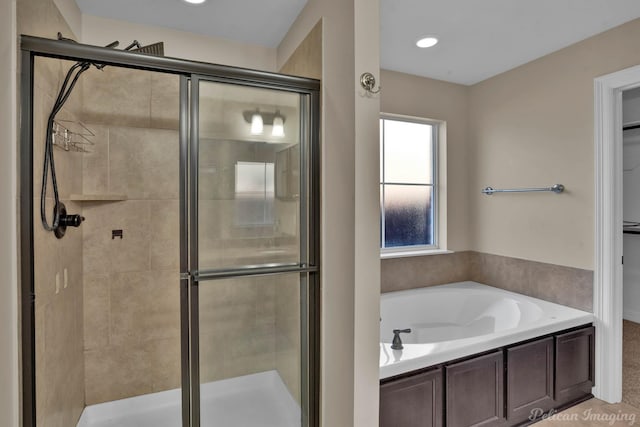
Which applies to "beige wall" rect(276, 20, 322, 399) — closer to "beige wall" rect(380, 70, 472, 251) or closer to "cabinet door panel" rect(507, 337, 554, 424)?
"cabinet door panel" rect(507, 337, 554, 424)

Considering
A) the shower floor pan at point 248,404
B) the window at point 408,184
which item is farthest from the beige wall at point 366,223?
the window at point 408,184

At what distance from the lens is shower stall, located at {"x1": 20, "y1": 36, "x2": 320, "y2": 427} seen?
1501 mm

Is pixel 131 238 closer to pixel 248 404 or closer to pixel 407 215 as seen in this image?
pixel 248 404

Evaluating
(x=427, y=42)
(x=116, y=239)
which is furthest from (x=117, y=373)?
(x=427, y=42)

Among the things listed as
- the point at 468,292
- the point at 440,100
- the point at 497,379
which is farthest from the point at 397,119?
the point at 497,379

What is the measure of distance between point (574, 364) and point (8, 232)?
10.7ft

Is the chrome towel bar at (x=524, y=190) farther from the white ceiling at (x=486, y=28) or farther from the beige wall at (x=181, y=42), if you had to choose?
the beige wall at (x=181, y=42)

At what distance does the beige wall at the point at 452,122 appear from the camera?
10.3 feet

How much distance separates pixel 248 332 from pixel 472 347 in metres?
1.27

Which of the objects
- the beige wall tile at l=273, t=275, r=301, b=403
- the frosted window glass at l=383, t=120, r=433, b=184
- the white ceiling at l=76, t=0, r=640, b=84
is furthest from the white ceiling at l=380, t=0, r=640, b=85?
the beige wall tile at l=273, t=275, r=301, b=403

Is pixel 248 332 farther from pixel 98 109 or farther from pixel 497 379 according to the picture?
pixel 98 109

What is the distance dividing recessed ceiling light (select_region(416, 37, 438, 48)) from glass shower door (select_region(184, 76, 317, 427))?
4.12ft

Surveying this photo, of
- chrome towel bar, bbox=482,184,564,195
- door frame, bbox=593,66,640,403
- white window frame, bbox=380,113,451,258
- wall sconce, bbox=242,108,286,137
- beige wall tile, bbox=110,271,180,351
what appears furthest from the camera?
white window frame, bbox=380,113,451,258

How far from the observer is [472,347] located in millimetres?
1983
